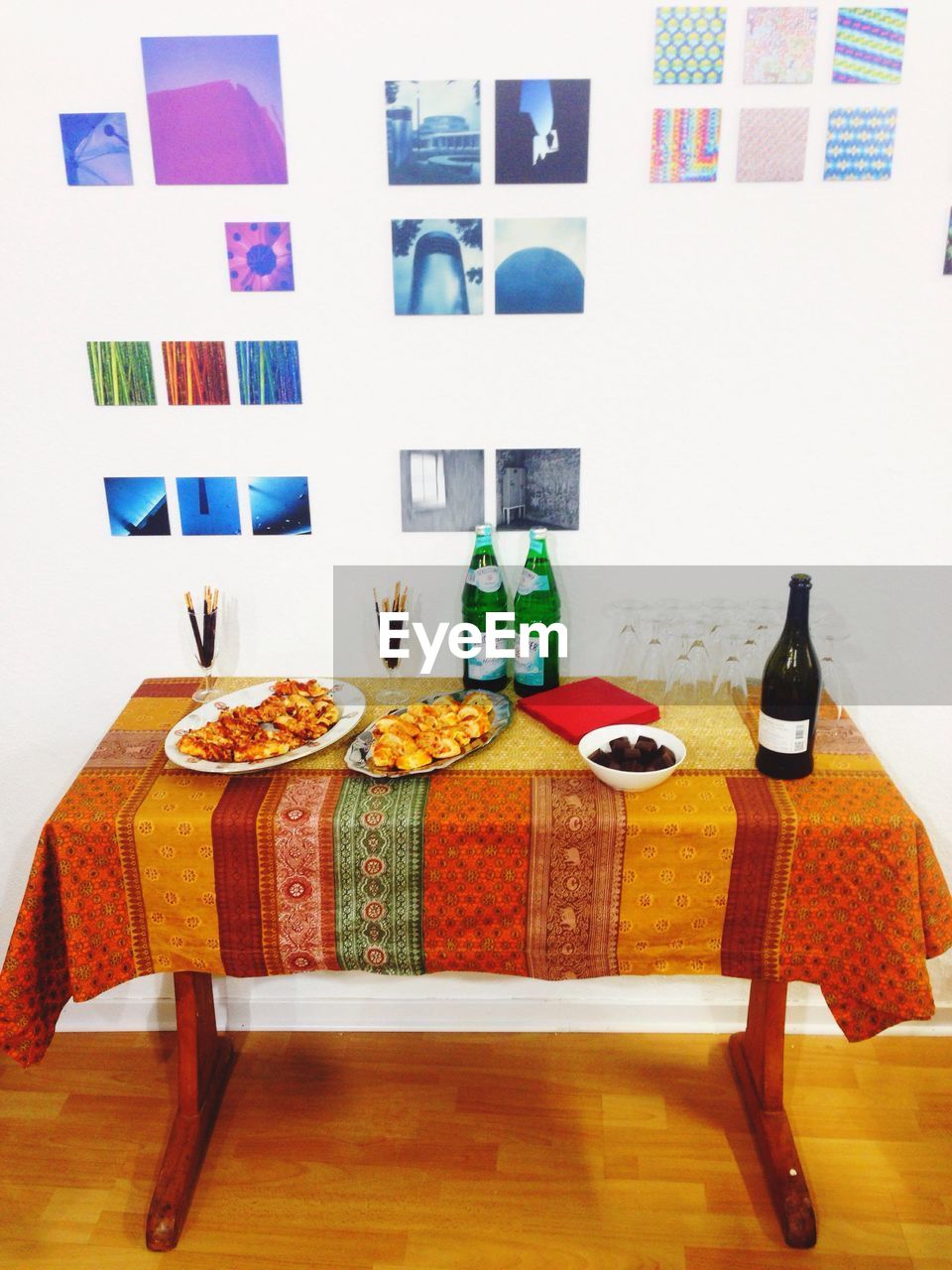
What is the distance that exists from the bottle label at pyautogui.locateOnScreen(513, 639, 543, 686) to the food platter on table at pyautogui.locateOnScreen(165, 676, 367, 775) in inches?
11.5

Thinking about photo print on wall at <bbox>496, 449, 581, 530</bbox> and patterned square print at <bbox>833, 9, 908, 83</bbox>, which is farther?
photo print on wall at <bbox>496, 449, 581, 530</bbox>

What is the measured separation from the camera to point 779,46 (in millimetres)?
1786

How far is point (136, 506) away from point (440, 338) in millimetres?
656

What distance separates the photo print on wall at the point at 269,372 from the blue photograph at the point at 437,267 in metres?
0.21

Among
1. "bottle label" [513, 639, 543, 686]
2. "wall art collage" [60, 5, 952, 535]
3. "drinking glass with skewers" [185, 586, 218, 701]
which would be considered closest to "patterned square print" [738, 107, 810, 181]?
"wall art collage" [60, 5, 952, 535]

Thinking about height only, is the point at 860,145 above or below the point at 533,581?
above

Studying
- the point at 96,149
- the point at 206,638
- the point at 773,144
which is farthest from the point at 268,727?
the point at 773,144

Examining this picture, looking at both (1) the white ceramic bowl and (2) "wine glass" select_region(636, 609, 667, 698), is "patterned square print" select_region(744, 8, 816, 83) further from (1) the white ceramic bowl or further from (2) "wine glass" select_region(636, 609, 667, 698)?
(1) the white ceramic bowl

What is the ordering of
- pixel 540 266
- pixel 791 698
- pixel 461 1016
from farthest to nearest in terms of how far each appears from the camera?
pixel 461 1016
pixel 540 266
pixel 791 698

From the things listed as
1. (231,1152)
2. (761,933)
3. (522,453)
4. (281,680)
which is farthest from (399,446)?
(231,1152)

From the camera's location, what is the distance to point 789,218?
1866mm

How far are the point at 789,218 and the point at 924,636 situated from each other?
2.77ft

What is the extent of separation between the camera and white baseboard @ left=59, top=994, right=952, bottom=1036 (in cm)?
232

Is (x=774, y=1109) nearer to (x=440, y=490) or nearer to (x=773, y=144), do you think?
(x=440, y=490)
